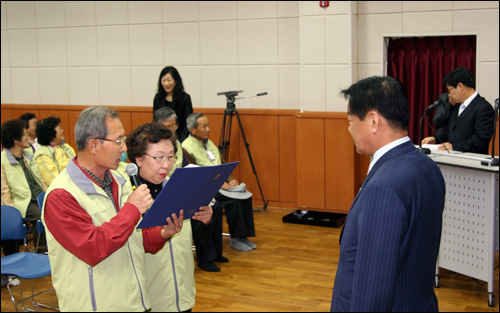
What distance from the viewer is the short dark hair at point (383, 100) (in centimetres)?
196

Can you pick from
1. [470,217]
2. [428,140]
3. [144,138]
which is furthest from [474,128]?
[144,138]

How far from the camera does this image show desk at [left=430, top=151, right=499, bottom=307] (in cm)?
434

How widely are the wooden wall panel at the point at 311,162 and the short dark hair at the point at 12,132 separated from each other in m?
3.18

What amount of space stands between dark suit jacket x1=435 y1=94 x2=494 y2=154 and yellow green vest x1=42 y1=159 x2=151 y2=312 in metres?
3.63

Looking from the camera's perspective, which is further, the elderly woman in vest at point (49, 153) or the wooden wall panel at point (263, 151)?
the wooden wall panel at point (263, 151)

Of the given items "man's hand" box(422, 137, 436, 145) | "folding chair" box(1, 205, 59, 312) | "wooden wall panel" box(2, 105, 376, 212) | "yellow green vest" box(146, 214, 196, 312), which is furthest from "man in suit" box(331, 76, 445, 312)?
"wooden wall panel" box(2, 105, 376, 212)

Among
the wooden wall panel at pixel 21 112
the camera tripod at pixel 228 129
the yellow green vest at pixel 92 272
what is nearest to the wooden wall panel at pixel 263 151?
the camera tripod at pixel 228 129

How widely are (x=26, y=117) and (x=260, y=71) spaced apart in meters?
2.88

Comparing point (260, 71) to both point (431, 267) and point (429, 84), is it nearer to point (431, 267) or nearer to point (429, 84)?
point (429, 84)

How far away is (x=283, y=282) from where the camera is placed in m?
4.95

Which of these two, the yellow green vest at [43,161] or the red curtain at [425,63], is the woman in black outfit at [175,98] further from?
the red curtain at [425,63]

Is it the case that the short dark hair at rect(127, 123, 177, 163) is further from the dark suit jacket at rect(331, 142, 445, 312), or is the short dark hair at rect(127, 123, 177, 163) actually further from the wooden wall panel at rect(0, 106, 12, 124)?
the wooden wall panel at rect(0, 106, 12, 124)

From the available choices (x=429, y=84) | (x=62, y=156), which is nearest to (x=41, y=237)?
(x=62, y=156)

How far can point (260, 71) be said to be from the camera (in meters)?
7.54
